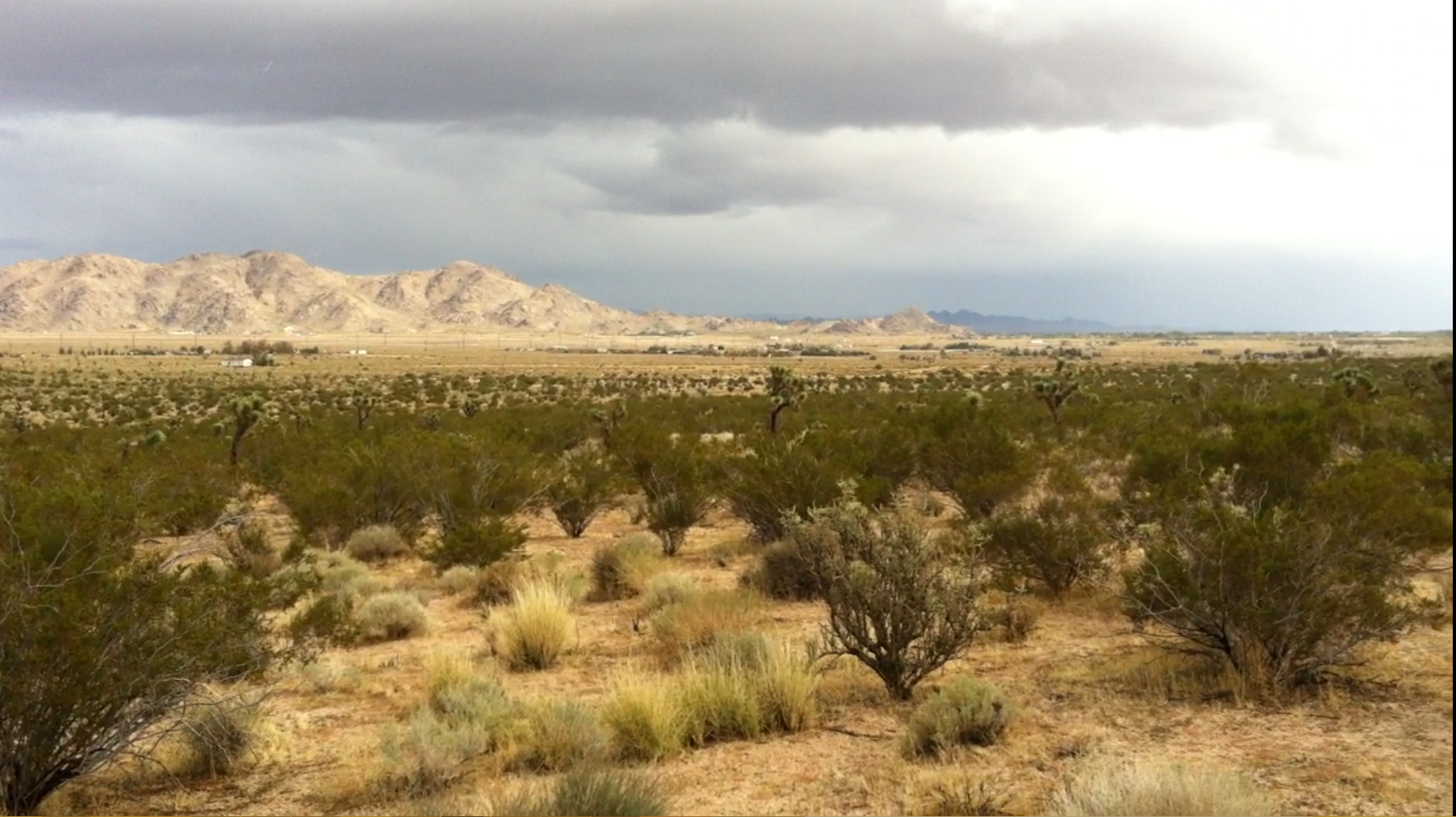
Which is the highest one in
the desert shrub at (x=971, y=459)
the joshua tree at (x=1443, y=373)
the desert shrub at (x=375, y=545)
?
the joshua tree at (x=1443, y=373)

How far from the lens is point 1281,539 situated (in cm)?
966

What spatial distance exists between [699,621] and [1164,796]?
6.65 m

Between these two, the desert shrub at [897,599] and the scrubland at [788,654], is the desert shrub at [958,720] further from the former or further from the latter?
the desert shrub at [897,599]

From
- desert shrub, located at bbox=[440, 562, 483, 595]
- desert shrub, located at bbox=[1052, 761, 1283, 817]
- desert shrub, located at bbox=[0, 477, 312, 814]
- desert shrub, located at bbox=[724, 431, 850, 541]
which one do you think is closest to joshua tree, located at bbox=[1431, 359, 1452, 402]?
desert shrub, located at bbox=[724, 431, 850, 541]

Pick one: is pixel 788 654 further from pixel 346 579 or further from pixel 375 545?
pixel 375 545

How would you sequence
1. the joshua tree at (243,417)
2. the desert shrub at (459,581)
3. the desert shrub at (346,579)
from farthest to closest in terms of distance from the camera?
1. the joshua tree at (243,417)
2. the desert shrub at (459,581)
3. the desert shrub at (346,579)

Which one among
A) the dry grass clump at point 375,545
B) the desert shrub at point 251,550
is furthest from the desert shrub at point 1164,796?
the dry grass clump at point 375,545

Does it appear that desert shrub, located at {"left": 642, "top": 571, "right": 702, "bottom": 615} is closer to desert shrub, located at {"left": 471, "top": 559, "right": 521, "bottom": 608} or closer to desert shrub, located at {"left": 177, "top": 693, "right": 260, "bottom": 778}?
desert shrub, located at {"left": 471, "top": 559, "right": 521, "bottom": 608}

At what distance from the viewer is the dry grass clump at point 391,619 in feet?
44.2

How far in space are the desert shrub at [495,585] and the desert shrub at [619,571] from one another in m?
1.25

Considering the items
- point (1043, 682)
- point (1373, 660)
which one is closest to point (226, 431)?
point (1043, 682)

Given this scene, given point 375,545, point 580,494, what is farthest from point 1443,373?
point 375,545

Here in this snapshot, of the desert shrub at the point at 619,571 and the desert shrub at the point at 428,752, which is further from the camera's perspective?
the desert shrub at the point at 619,571

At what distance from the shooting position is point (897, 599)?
32.4ft
